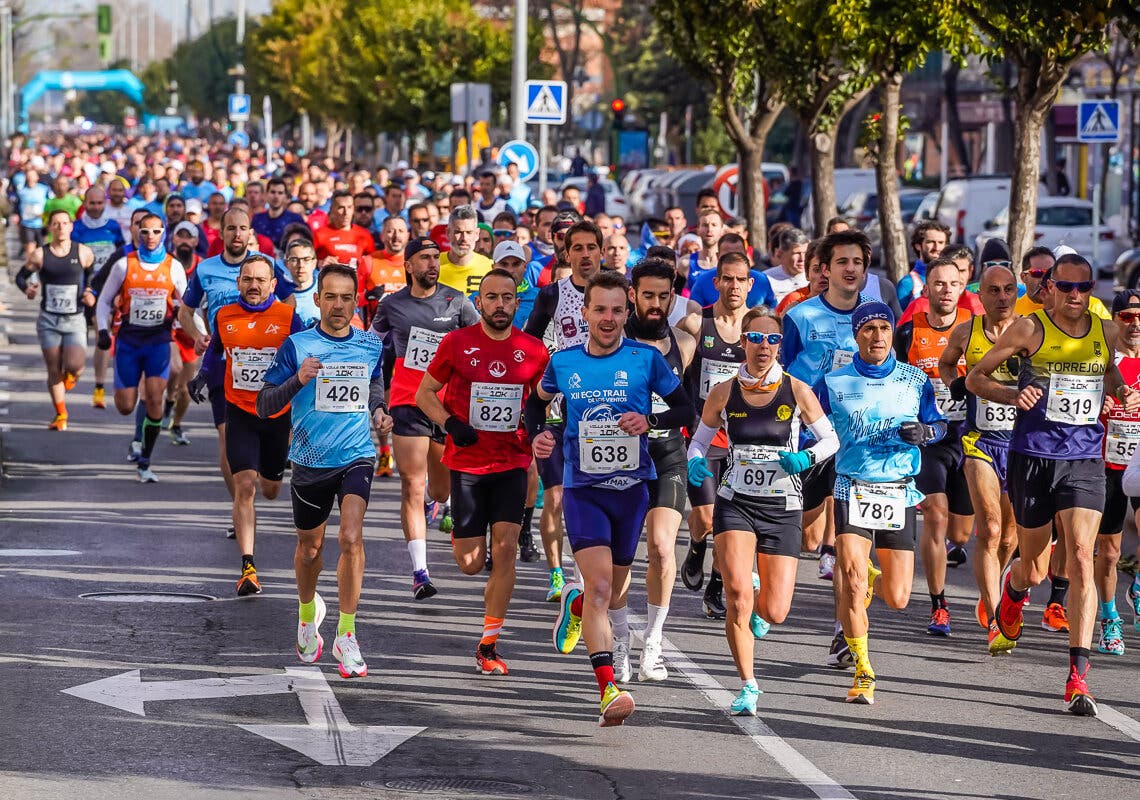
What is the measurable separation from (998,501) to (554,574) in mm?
2401

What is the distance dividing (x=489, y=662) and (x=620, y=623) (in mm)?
636

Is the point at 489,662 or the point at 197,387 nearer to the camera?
the point at 489,662

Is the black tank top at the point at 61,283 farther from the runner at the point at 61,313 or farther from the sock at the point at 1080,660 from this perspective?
the sock at the point at 1080,660

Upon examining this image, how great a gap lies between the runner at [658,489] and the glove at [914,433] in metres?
0.97

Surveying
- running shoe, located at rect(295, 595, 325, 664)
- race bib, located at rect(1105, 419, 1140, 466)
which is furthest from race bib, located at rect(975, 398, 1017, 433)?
running shoe, located at rect(295, 595, 325, 664)

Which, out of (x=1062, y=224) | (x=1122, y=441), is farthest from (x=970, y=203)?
(x=1122, y=441)

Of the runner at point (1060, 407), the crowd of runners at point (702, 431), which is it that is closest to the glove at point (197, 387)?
the crowd of runners at point (702, 431)

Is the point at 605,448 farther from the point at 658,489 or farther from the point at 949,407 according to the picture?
the point at 949,407

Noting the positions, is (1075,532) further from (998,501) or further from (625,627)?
(625,627)

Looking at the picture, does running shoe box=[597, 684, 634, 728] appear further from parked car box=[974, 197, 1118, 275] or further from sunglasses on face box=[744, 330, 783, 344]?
parked car box=[974, 197, 1118, 275]

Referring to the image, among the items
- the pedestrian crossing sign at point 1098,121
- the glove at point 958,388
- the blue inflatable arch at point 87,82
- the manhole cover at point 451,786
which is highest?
the blue inflatable arch at point 87,82

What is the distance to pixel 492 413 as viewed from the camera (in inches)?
375

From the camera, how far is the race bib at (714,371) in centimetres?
1065

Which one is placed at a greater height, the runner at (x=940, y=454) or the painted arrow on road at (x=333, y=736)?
the runner at (x=940, y=454)
